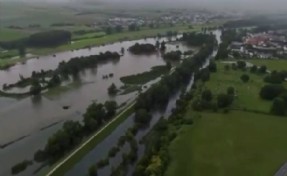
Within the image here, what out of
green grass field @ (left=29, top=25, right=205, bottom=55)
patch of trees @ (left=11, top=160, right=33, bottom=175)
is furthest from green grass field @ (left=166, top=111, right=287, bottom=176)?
green grass field @ (left=29, top=25, right=205, bottom=55)

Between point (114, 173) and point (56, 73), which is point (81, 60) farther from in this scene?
point (114, 173)

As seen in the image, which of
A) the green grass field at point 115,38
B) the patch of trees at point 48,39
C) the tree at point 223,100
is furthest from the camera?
the patch of trees at point 48,39

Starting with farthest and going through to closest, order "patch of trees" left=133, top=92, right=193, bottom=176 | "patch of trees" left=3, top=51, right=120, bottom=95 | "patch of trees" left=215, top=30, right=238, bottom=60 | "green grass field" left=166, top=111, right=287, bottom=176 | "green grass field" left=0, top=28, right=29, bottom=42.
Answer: "green grass field" left=0, top=28, right=29, bottom=42 < "patch of trees" left=215, top=30, right=238, bottom=60 < "patch of trees" left=3, top=51, right=120, bottom=95 < "green grass field" left=166, top=111, right=287, bottom=176 < "patch of trees" left=133, top=92, right=193, bottom=176

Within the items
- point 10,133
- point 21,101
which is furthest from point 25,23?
point 10,133

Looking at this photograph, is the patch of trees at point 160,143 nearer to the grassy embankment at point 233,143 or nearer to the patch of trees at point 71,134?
the grassy embankment at point 233,143

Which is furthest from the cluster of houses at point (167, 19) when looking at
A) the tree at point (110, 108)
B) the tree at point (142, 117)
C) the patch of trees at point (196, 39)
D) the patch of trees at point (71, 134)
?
the patch of trees at point (71, 134)

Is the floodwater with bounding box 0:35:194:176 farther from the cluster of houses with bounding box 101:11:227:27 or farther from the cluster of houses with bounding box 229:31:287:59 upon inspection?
the cluster of houses with bounding box 101:11:227:27

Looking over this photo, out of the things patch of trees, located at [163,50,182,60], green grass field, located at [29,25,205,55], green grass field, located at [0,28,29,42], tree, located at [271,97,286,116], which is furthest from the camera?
green grass field, located at [0,28,29,42]

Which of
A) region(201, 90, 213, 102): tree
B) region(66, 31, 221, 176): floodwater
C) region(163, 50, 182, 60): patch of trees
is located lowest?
region(66, 31, 221, 176): floodwater
